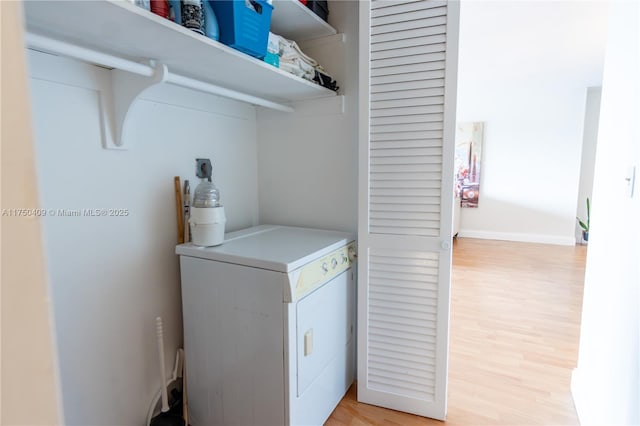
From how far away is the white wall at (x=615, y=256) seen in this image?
3.82 ft

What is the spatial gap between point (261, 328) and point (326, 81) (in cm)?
126

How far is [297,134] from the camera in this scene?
2.04 m

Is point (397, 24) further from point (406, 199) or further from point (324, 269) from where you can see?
point (324, 269)

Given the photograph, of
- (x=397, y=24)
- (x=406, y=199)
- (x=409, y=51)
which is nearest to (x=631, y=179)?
(x=406, y=199)

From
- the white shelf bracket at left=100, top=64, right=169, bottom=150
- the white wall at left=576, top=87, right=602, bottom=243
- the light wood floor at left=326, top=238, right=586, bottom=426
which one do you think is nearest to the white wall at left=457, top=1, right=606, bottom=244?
the white wall at left=576, top=87, right=602, bottom=243

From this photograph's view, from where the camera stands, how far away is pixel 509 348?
2371 mm

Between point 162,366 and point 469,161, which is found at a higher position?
point 469,161

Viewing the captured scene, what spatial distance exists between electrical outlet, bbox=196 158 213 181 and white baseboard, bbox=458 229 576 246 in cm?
535

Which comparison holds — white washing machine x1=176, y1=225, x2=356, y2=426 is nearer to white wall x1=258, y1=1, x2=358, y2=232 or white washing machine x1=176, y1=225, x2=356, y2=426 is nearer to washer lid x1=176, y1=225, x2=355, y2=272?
washer lid x1=176, y1=225, x2=355, y2=272

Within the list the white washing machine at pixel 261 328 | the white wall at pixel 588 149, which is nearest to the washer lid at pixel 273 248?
the white washing machine at pixel 261 328

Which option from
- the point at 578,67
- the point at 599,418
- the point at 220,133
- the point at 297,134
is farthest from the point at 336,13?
the point at 578,67

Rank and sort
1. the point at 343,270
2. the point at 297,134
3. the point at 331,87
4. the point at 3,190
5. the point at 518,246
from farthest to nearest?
the point at 518,246 < the point at 297,134 < the point at 331,87 < the point at 343,270 < the point at 3,190

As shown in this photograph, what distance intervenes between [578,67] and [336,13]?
363cm

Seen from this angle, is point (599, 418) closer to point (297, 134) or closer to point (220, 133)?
point (297, 134)
